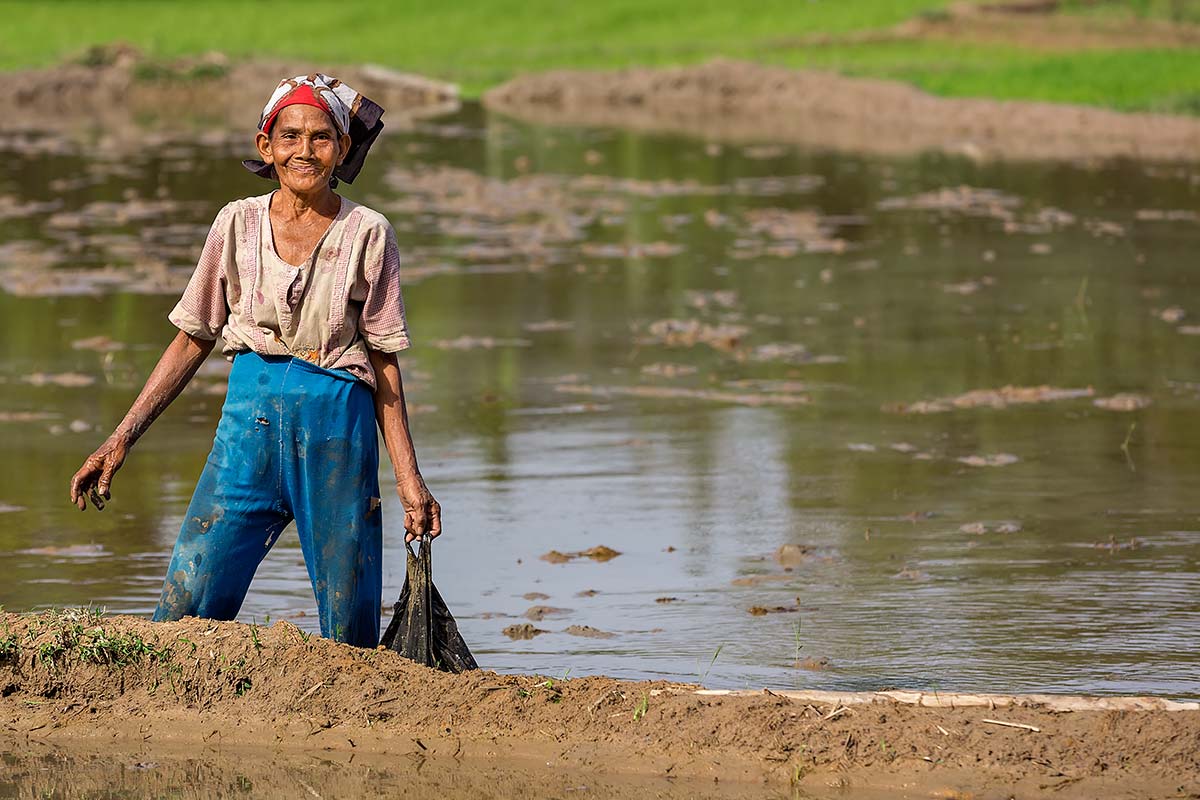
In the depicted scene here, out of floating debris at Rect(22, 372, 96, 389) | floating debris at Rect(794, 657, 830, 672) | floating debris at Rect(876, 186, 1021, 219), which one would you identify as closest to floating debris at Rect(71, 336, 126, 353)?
floating debris at Rect(22, 372, 96, 389)

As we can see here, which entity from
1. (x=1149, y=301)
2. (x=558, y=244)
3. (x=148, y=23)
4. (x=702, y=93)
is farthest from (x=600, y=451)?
(x=148, y=23)

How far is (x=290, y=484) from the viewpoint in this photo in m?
4.78

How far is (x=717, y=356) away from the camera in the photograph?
→ 10.7m

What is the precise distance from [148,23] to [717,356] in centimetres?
3213

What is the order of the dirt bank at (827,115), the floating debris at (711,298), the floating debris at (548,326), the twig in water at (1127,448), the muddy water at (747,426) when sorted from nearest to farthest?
1. the muddy water at (747,426)
2. the twig in water at (1127,448)
3. the floating debris at (548,326)
4. the floating debris at (711,298)
5. the dirt bank at (827,115)

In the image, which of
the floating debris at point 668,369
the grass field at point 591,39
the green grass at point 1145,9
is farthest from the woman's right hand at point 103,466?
the green grass at point 1145,9

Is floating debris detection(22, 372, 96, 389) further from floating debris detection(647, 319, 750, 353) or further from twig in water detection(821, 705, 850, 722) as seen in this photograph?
twig in water detection(821, 705, 850, 722)

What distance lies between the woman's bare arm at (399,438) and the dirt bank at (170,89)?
22026 mm

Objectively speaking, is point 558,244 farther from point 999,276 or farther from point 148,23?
point 148,23

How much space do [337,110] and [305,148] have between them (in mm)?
127

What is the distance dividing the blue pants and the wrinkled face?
426 mm

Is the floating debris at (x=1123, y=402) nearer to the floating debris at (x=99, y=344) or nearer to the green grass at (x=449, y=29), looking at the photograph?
the floating debris at (x=99, y=344)

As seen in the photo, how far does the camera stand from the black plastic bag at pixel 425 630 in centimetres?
501

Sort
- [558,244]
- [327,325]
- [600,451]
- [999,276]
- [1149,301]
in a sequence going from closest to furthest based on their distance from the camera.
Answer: [327,325] < [600,451] < [1149,301] < [999,276] < [558,244]
